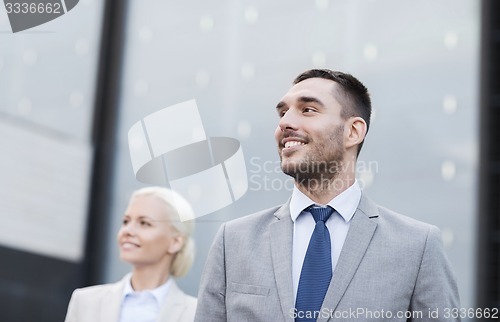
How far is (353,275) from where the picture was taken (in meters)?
1.57

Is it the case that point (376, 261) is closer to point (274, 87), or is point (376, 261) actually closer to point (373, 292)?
point (373, 292)

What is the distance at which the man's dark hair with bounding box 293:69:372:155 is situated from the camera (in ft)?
5.69

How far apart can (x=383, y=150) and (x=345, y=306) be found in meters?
1.62

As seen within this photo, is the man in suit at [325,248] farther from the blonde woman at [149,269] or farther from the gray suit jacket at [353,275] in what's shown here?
the blonde woman at [149,269]

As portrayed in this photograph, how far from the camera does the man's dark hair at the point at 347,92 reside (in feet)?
5.69

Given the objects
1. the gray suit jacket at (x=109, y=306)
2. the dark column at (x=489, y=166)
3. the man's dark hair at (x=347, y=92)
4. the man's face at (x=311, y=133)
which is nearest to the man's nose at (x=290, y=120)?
the man's face at (x=311, y=133)

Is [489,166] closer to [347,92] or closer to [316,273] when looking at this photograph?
[347,92]

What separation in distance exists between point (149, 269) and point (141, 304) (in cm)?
14

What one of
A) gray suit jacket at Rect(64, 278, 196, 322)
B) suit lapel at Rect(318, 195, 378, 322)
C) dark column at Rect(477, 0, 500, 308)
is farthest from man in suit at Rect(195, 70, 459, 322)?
dark column at Rect(477, 0, 500, 308)

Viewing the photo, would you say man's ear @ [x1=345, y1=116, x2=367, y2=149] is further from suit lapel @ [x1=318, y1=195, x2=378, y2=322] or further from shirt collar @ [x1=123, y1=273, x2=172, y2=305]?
shirt collar @ [x1=123, y1=273, x2=172, y2=305]

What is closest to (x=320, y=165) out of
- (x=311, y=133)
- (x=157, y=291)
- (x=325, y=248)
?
(x=311, y=133)

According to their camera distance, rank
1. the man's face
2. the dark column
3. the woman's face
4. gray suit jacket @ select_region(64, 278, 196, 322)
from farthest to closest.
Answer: the dark column
the woman's face
gray suit jacket @ select_region(64, 278, 196, 322)
the man's face

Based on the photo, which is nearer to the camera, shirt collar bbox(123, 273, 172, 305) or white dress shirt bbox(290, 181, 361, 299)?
white dress shirt bbox(290, 181, 361, 299)

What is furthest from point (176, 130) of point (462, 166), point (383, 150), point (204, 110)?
point (462, 166)
